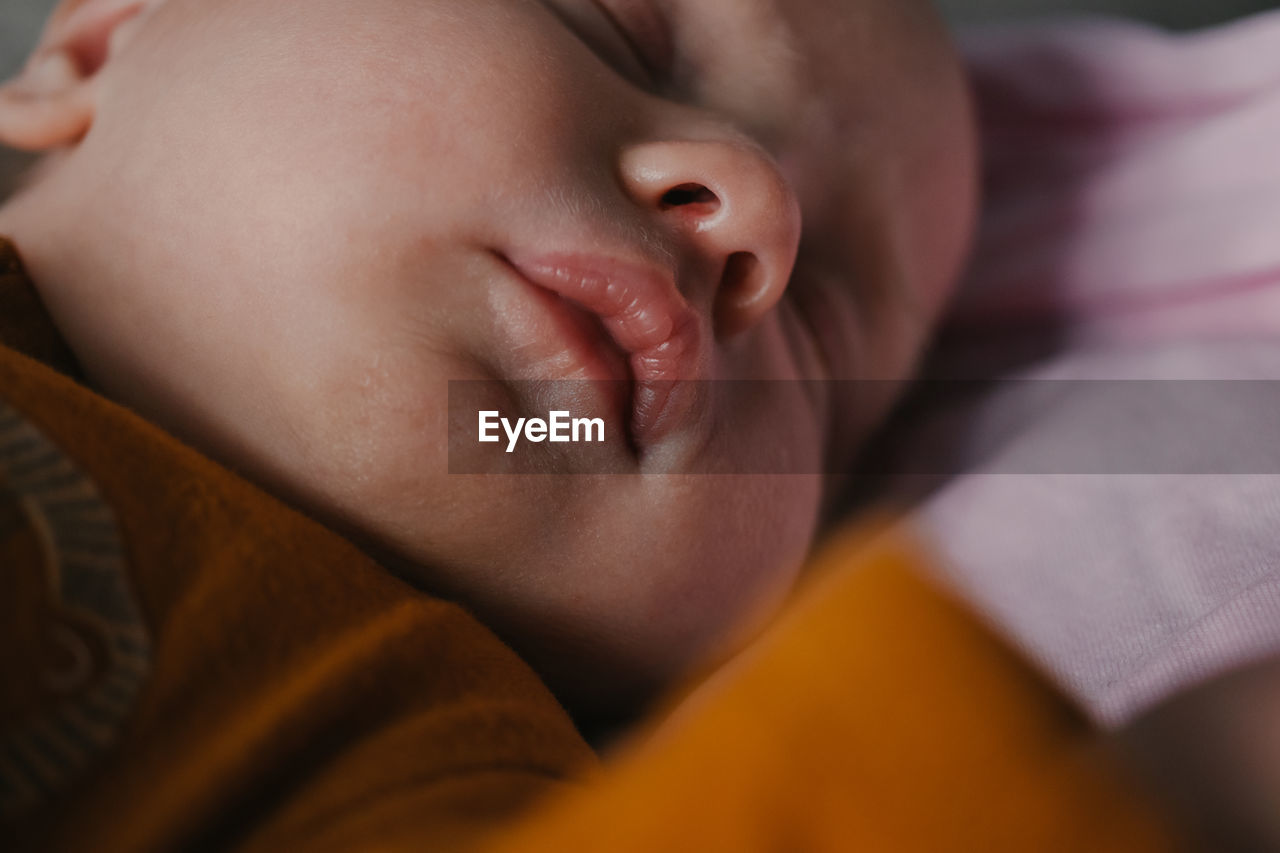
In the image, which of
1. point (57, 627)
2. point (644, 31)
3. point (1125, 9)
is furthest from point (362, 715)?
point (1125, 9)

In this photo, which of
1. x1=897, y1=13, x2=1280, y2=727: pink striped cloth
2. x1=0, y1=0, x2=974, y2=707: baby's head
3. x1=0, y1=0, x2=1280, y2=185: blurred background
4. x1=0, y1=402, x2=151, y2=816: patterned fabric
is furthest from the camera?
x1=0, y1=0, x2=1280, y2=185: blurred background

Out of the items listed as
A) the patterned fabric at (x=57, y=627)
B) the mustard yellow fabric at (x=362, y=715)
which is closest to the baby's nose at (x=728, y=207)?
the mustard yellow fabric at (x=362, y=715)

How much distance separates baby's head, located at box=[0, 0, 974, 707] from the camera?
427 millimetres

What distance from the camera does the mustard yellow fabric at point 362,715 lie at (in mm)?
325

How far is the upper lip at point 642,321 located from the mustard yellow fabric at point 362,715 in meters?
0.11

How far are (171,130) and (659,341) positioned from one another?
24 cm

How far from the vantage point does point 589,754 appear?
0.45 metres

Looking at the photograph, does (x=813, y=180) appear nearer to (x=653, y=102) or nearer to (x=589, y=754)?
(x=653, y=102)

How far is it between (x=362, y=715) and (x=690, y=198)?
11.1 inches

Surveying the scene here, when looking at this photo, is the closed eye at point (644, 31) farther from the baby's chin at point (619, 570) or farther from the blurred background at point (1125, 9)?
the blurred background at point (1125, 9)

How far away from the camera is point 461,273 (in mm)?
434

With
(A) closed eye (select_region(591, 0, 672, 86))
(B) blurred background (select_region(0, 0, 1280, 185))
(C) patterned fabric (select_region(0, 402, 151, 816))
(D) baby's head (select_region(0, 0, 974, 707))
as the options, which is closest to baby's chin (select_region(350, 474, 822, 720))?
(D) baby's head (select_region(0, 0, 974, 707))

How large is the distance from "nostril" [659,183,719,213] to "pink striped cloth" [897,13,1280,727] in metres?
0.27

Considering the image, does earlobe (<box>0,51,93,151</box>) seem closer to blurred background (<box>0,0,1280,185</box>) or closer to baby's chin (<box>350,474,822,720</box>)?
baby's chin (<box>350,474,822,720</box>)
